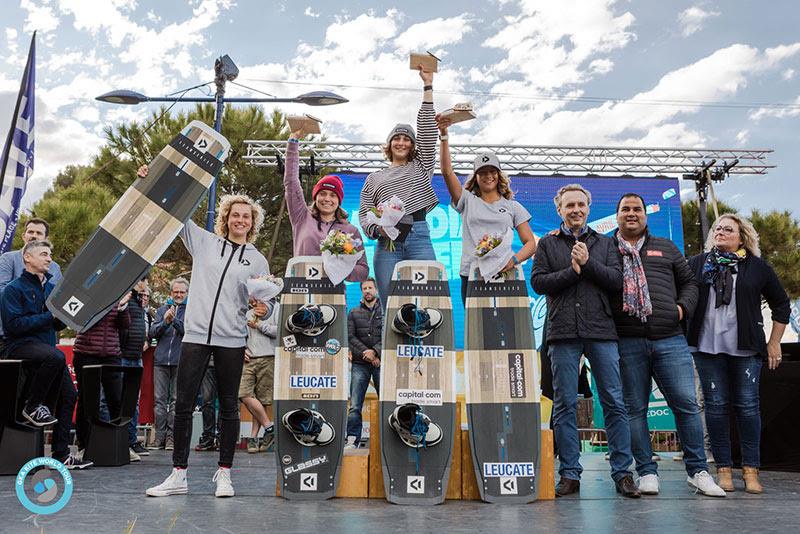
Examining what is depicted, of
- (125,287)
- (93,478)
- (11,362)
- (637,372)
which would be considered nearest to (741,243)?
(637,372)

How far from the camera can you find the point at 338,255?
3.88 m

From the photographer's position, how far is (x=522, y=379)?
12.3 ft

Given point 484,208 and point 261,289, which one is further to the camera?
point 484,208

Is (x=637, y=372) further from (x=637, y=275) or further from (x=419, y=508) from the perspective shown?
(x=419, y=508)

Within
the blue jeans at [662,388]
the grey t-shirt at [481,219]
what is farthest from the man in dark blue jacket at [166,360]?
the blue jeans at [662,388]

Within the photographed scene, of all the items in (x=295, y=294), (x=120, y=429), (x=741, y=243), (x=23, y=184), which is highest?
(x=23, y=184)

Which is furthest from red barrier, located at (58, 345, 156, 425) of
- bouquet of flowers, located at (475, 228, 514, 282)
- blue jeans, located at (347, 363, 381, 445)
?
bouquet of flowers, located at (475, 228, 514, 282)

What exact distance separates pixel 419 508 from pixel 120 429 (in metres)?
2.91

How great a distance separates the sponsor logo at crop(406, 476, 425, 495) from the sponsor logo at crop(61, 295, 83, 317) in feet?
7.59

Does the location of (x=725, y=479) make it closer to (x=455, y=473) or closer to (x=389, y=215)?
(x=455, y=473)

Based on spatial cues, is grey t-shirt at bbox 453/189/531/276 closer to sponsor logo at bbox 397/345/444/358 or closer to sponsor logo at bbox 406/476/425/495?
sponsor logo at bbox 397/345/444/358

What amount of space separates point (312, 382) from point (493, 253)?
4.32 feet

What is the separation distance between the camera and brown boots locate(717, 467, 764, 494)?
3836mm

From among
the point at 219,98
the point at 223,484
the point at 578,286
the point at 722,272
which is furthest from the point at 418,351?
the point at 219,98
